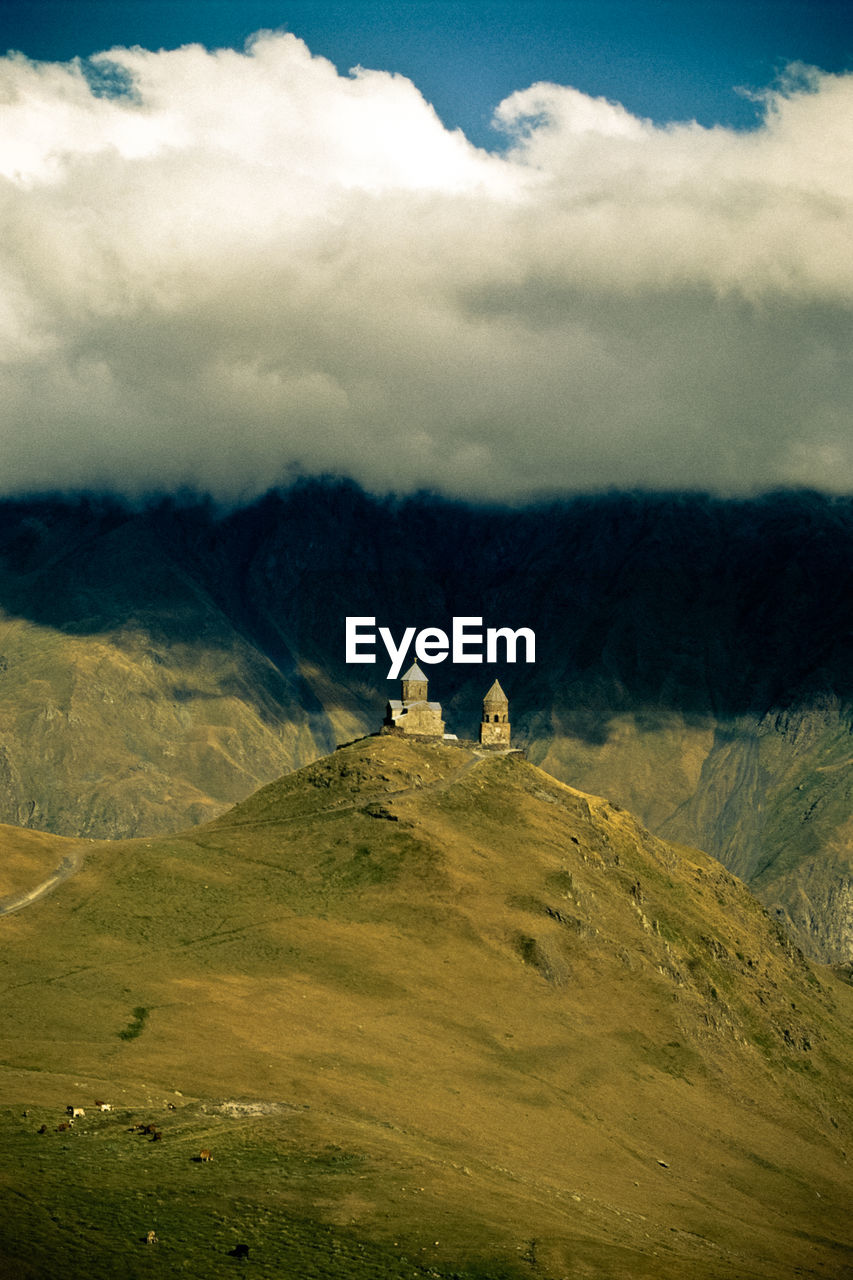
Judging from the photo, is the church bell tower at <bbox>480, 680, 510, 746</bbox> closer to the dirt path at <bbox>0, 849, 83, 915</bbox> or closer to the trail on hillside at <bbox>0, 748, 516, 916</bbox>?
the trail on hillside at <bbox>0, 748, 516, 916</bbox>

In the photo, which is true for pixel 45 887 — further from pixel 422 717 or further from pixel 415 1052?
pixel 422 717

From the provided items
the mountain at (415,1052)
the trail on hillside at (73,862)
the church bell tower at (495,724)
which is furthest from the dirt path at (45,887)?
the church bell tower at (495,724)

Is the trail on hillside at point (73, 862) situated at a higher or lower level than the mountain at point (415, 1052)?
higher

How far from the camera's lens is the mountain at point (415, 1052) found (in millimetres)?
59312

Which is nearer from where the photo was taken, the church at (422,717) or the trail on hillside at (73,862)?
the trail on hillside at (73,862)

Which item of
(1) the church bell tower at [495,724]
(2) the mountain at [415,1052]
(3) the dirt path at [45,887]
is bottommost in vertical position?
(2) the mountain at [415,1052]

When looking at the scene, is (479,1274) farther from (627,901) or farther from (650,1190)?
(627,901)

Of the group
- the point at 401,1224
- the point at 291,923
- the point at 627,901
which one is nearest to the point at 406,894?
the point at 291,923

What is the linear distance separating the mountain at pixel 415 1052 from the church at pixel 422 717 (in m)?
9.79

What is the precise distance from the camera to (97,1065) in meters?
79.8

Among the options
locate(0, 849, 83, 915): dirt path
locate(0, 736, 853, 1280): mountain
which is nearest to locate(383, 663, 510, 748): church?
locate(0, 736, 853, 1280): mountain

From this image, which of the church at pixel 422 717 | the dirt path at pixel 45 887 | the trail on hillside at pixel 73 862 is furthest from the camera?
the church at pixel 422 717

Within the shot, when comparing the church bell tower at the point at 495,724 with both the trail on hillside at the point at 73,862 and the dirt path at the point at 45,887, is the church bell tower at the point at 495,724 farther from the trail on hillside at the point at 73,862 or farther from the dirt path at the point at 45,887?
the dirt path at the point at 45,887

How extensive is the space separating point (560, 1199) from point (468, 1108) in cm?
1916
